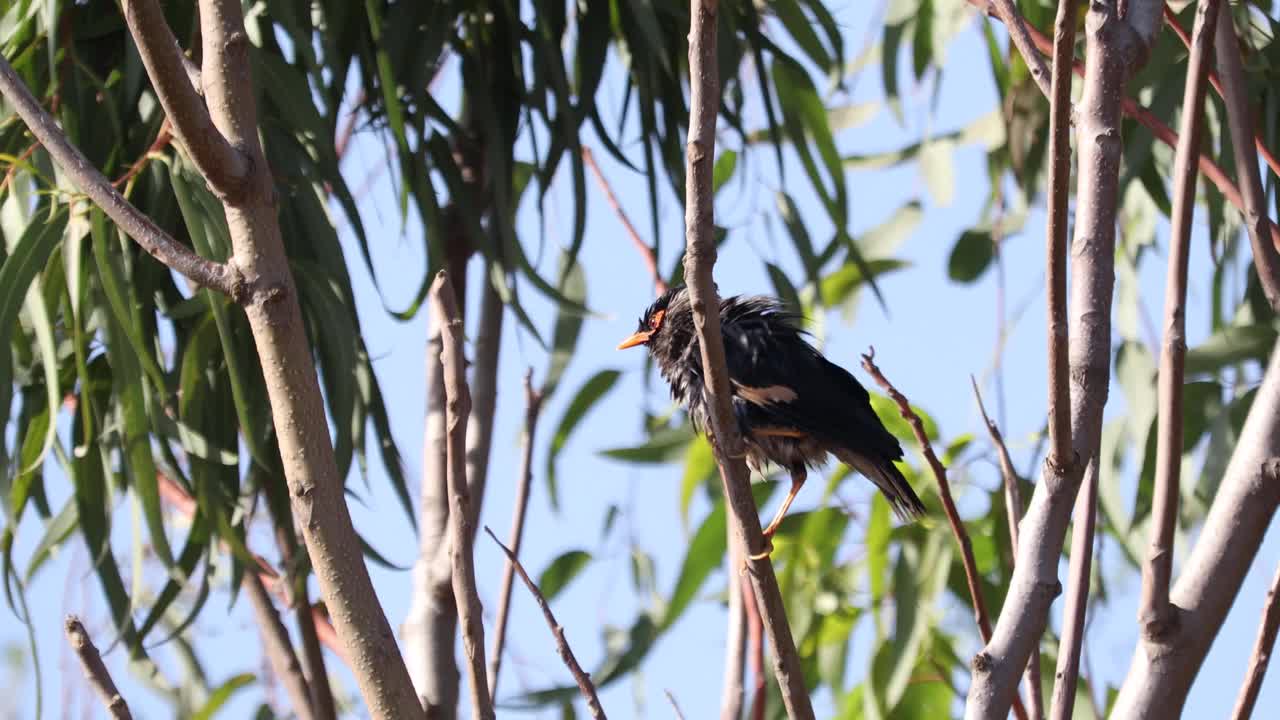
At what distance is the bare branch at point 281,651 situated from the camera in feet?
8.68

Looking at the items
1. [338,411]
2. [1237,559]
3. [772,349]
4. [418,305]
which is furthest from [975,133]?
[1237,559]

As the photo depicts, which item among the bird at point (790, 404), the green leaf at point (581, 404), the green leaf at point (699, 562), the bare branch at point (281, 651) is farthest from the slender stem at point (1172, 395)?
the green leaf at point (581, 404)

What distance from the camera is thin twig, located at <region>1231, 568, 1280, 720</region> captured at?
159 cm

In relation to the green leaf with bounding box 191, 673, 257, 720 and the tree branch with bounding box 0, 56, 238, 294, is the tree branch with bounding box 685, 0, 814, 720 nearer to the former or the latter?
the tree branch with bounding box 0, 56, 238, 294

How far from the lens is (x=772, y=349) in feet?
9.91

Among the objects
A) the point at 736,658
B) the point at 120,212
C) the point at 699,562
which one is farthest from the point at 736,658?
the point at 120,212

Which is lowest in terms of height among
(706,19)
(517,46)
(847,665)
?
(847,665)

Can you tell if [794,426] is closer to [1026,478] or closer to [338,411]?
[1026,478]

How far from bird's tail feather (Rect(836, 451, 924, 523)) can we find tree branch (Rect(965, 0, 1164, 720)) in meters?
1.26

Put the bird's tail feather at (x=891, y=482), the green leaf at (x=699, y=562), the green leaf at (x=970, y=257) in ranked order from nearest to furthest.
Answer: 1. the bird's tail feather at (x=891, y=482)
2. the green leaf at (x=699, y=562)
3. the green leaf at (x=970, y=257)

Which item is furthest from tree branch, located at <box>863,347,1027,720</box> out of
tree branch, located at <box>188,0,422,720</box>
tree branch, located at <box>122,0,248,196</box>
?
tree branch, located at <box>122,0,248,196</box>

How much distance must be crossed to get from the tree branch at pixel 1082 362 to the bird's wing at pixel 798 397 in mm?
1270

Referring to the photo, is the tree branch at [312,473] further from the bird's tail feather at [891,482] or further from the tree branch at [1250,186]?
the bird's tail feather at [891,482]

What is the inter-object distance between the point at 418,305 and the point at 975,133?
7.28 ft
